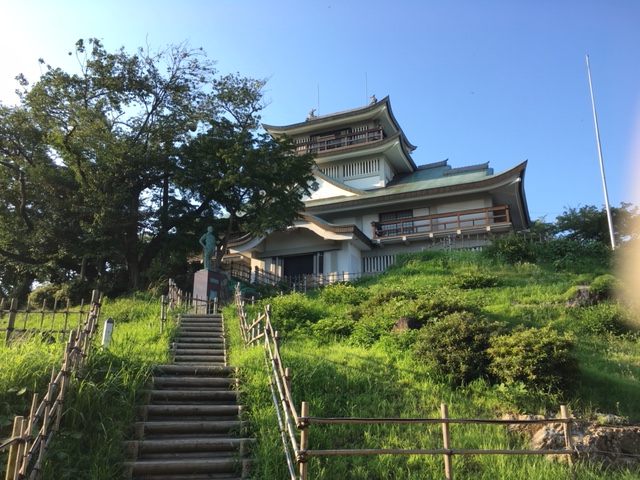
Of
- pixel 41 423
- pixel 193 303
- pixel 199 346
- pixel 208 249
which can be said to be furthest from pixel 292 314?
pixel 41 423

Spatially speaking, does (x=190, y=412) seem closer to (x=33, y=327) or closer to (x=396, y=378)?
(x=396, y=378)

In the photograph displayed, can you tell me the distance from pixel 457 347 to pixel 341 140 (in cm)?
2518

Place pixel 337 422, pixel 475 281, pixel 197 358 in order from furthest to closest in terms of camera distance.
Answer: pixel 475 281 < pixel 197 358 < pixel 337 422

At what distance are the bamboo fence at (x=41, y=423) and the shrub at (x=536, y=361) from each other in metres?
6.91

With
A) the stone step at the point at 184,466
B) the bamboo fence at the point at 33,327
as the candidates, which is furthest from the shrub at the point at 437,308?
the bamboo fence at the point at 33,327

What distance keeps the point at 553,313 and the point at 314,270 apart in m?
13.0

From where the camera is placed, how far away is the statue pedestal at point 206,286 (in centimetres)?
1791

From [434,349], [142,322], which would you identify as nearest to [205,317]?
[142,322]

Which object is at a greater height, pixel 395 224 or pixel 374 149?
pixel 374 149

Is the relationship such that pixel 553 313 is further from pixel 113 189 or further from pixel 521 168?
pixel 113 189

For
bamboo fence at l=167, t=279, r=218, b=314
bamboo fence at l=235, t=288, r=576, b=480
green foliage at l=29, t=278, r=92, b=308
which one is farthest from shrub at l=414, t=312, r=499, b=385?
green foliage at l=29, t=278, r=92, b=308

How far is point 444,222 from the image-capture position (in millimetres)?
24594

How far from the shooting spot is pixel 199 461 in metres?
6.27

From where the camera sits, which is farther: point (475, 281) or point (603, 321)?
point (475, 281)
